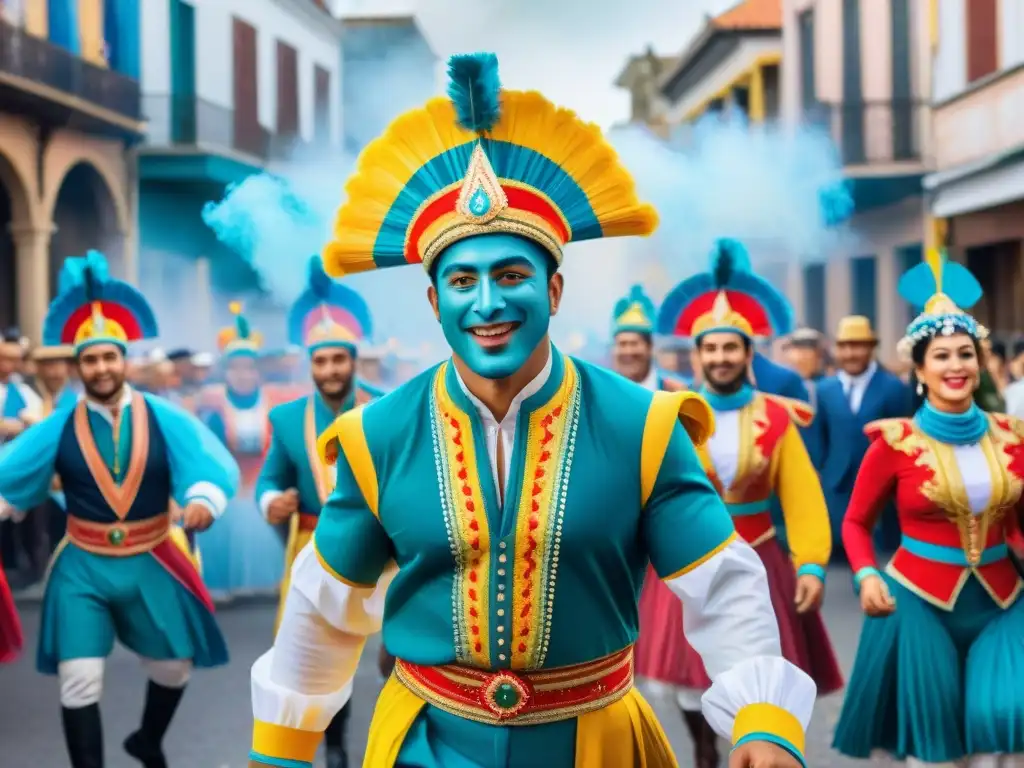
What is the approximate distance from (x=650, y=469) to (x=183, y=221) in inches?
798

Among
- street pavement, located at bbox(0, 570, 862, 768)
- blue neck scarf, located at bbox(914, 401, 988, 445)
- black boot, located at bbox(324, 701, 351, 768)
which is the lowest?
street pavement, located at bbox(0, 570, 862, 768)

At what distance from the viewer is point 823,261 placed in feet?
84.3

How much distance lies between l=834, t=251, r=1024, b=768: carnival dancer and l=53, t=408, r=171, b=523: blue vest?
2742 mm

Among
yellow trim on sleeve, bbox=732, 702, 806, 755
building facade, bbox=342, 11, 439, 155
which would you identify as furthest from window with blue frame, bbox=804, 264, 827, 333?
yellow trim on sleeve, bbox=732, 702, 806, 755

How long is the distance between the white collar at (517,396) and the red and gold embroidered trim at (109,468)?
3.27m

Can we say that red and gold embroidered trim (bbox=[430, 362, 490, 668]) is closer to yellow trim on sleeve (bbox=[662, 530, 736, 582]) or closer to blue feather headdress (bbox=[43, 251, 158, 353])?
yellow trim on sleeve (bbox=[662, 530, 736, 582])

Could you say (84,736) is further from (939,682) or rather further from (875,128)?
(875,128)

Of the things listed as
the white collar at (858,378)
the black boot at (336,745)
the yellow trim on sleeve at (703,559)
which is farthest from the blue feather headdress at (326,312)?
the white collar at (858,378)

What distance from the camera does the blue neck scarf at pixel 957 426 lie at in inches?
209

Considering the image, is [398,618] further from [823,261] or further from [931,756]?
[823,261]

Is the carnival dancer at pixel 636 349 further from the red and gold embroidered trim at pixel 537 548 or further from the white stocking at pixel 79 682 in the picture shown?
the red and gold embroidered trim at pixel 537 548

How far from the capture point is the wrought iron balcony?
17.1 m

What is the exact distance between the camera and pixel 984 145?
18234 mm

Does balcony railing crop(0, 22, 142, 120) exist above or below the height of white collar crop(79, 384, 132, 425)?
above
